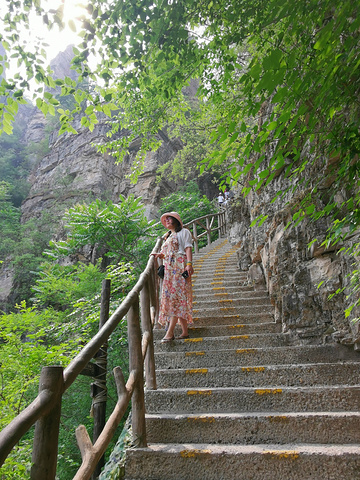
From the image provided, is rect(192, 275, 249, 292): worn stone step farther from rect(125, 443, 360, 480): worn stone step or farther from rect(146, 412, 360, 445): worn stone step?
rect(125, 443, 360, 480): worn stone step

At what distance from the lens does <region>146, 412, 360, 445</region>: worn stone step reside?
2059 mm

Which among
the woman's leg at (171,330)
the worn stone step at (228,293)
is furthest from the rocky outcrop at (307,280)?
the woman's leg at (171,330)

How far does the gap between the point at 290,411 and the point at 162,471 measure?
3.44ft

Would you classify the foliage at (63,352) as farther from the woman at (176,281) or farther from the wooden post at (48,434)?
the wooden post at (48,434)

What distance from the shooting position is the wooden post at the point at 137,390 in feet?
6.70

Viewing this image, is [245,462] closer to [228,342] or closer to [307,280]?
[228,342]

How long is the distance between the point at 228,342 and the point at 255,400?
3.19ft

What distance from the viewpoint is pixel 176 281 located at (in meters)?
3.50

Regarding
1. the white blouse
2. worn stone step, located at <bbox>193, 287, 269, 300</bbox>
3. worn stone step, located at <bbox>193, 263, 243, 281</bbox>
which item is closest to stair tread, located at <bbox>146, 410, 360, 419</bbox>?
the white blouse

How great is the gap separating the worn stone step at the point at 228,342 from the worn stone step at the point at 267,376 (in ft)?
1.84

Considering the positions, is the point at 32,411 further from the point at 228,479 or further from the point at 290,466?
the point at 290,466

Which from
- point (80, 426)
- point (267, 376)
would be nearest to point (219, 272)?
point (267, 376)

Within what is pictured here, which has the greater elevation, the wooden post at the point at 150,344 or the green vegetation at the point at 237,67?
the green vegetation at the point at 237,67

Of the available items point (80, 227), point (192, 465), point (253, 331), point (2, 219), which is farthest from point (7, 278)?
point (192, 465)
